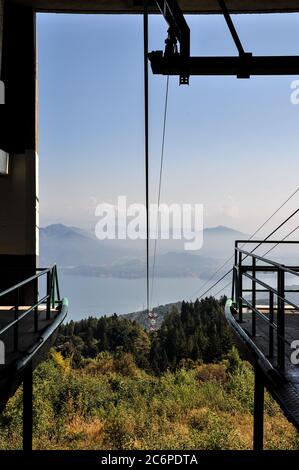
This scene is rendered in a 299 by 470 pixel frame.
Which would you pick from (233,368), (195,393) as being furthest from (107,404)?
(233,368)

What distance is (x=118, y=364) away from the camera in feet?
67.7

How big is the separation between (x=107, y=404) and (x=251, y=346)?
14381mm

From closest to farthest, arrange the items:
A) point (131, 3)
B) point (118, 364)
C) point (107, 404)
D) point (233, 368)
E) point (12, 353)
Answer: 1. point (12, 353)
2. point (131, 3)
3. point (107, 404)
4. point (233, 368)
5. point (118, 364)

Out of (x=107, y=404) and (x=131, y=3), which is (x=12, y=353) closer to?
(x=131, y=3)

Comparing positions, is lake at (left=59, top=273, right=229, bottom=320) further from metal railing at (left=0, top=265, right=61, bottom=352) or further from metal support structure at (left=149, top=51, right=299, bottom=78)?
metal support structure at (left=149, top=51, right=299, bottom=78)

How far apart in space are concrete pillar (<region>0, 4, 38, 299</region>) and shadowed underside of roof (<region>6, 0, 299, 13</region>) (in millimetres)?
379

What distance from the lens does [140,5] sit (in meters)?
6.99

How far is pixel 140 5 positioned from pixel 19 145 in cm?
323

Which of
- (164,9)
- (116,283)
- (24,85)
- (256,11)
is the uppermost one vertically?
(256,11)

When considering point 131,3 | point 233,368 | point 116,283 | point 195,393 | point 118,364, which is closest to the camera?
point 131,3

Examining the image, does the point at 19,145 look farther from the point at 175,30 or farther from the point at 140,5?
the point at 175,30

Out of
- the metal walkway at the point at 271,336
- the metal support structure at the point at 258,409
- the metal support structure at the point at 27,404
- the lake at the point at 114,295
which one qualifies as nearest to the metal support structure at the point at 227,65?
the metal walkway at the point at 271,336

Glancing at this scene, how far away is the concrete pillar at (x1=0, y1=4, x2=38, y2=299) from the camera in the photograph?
7.00 metres

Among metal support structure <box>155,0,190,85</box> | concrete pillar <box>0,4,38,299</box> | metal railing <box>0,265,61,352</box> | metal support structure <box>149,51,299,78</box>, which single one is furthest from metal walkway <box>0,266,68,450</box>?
metal support structure <box>155,0,190,85</box>
